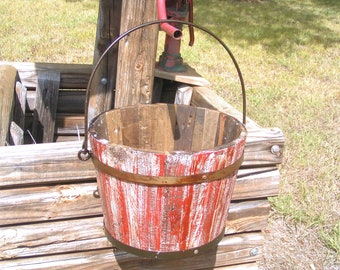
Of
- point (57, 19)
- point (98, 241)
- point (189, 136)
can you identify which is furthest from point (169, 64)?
point (57, 19)

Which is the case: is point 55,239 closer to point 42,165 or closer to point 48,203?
point 48,203

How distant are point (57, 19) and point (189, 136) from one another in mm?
6211

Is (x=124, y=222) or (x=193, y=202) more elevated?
(x=193, y=202)

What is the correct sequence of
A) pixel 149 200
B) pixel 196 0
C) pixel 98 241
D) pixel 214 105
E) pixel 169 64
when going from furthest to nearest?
pixel 196 0 → pixel 169 64 → pixel 214 105 → pixel 98 241 → pixel 149 200

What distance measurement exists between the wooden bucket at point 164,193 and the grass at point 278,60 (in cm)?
143

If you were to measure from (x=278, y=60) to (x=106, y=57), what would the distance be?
413 centimetres

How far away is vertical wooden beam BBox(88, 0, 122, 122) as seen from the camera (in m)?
2.72

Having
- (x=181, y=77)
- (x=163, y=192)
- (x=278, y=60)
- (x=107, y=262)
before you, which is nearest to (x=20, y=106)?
(x=181, y=77)

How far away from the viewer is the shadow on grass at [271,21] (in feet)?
24.7

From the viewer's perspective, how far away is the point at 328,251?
2803mm

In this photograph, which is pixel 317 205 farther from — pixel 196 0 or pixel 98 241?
pixel 196 0

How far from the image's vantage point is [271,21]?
895 cm

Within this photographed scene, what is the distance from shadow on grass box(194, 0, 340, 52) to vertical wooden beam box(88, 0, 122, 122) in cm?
455

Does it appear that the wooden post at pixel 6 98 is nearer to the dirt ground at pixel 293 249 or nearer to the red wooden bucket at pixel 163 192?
the red wooden bucket at pixel 163 192
